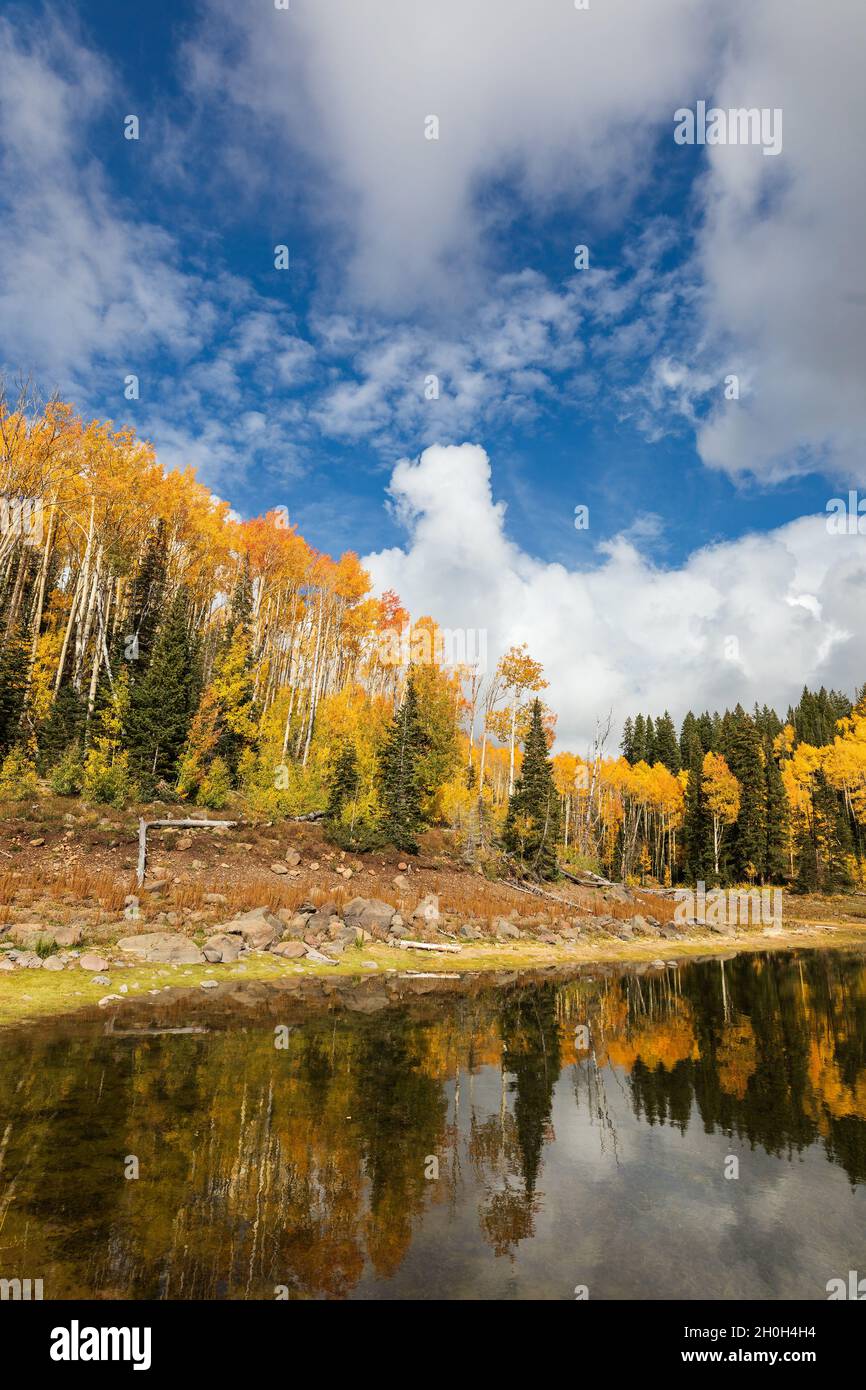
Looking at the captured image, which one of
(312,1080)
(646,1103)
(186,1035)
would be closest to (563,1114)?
(646,1103)

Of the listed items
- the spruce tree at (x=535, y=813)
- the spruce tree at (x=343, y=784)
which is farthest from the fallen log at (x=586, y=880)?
the spruce tree at (x=343, y=784)

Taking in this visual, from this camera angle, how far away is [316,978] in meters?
16.4

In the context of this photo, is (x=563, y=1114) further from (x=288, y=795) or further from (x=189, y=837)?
(x=288, y=795)

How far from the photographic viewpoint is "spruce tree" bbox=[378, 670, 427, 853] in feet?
109

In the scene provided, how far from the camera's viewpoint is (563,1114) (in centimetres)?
840

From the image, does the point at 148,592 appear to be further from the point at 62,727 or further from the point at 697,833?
the point at 697,833

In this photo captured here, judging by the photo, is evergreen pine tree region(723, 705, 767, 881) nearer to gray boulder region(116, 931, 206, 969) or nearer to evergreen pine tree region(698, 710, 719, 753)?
evergreen pine tree region(698, 710, 719, 753)

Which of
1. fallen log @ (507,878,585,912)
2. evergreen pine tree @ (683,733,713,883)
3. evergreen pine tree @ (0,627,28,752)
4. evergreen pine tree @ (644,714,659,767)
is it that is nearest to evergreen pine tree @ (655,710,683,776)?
evergreen pine tree @ (644,714,659,767)

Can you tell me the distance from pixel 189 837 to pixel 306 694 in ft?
76.0

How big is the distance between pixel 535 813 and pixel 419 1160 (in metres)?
33.5

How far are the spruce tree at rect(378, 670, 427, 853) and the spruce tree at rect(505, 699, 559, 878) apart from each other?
6461mm

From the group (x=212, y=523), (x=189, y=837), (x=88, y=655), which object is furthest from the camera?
(x=212, y=523)

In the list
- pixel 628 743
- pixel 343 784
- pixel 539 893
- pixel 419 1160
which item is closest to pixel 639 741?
pixel 628 743

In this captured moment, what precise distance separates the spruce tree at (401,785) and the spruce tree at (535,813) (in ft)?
21.2
